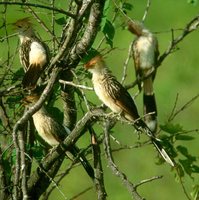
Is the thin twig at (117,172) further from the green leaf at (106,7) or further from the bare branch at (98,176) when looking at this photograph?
the green leaf at (106,7)

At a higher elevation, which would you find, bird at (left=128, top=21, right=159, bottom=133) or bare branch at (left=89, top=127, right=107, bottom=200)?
bird at (left=128, top=21, right=159, bottom=133)

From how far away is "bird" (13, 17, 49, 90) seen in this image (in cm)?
555

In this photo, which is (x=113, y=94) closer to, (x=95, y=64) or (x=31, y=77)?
(x=95, y=64)

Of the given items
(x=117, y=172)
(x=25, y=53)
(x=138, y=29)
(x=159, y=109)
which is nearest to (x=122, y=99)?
(x=138, y=29)

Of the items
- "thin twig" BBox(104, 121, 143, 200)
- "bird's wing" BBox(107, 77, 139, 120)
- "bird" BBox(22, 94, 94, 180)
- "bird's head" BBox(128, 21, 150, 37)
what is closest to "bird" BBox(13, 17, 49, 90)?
"bird" BBox(22, 94, 94, 180)

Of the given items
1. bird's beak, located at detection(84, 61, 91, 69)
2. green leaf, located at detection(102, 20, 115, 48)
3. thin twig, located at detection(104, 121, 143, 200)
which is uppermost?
Answer: bird's beak, located at detection(84, 61, 91, 69)

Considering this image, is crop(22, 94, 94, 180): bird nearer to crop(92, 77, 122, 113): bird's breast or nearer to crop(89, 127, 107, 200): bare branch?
crop(92, 77, 122, 113): bird's breast

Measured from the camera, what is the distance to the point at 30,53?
20.4 feet

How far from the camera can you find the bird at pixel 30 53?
5.55m

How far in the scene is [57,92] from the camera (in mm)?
5547

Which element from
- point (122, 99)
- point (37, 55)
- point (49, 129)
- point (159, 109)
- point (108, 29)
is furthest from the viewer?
point (159, 109)

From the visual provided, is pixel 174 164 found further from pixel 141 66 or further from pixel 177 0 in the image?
pixel 177 0

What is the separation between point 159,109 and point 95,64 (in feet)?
19.9

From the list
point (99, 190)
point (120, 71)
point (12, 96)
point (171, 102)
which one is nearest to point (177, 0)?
point (120, 71)
